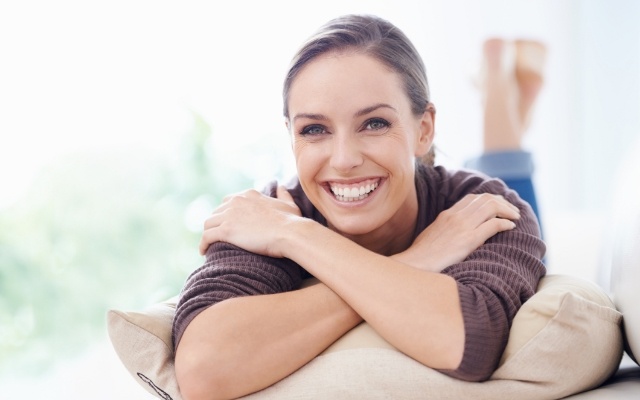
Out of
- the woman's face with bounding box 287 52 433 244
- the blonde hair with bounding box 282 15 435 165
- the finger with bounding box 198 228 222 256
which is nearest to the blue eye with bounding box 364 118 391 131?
the woman's face with bounding box 287 52 433 244

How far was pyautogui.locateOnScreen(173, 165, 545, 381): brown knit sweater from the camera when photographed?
123 cm

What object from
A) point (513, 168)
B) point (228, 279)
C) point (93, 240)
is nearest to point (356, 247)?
point (228, 279)

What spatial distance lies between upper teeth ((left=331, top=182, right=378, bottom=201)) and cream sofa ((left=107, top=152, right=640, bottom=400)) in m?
0.32

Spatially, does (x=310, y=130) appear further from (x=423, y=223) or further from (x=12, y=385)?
(x=12, y=385)

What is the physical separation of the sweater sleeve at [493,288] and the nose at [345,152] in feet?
0.94

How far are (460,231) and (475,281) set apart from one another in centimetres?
21

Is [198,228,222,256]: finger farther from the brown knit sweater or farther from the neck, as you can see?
the neck

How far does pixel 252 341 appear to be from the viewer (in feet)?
4.16

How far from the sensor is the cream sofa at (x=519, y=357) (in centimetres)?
121

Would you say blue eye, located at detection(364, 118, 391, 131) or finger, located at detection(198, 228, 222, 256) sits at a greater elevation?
blue eye, located at detection(364, 118, 391, 131)

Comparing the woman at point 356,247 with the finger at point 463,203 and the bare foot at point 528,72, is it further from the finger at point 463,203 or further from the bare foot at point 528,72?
the bare foot at point 528,72

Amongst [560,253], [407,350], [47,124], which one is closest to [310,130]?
[407,350]

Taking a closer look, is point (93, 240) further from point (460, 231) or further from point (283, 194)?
point (460, 231)

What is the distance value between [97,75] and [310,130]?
173 cm
